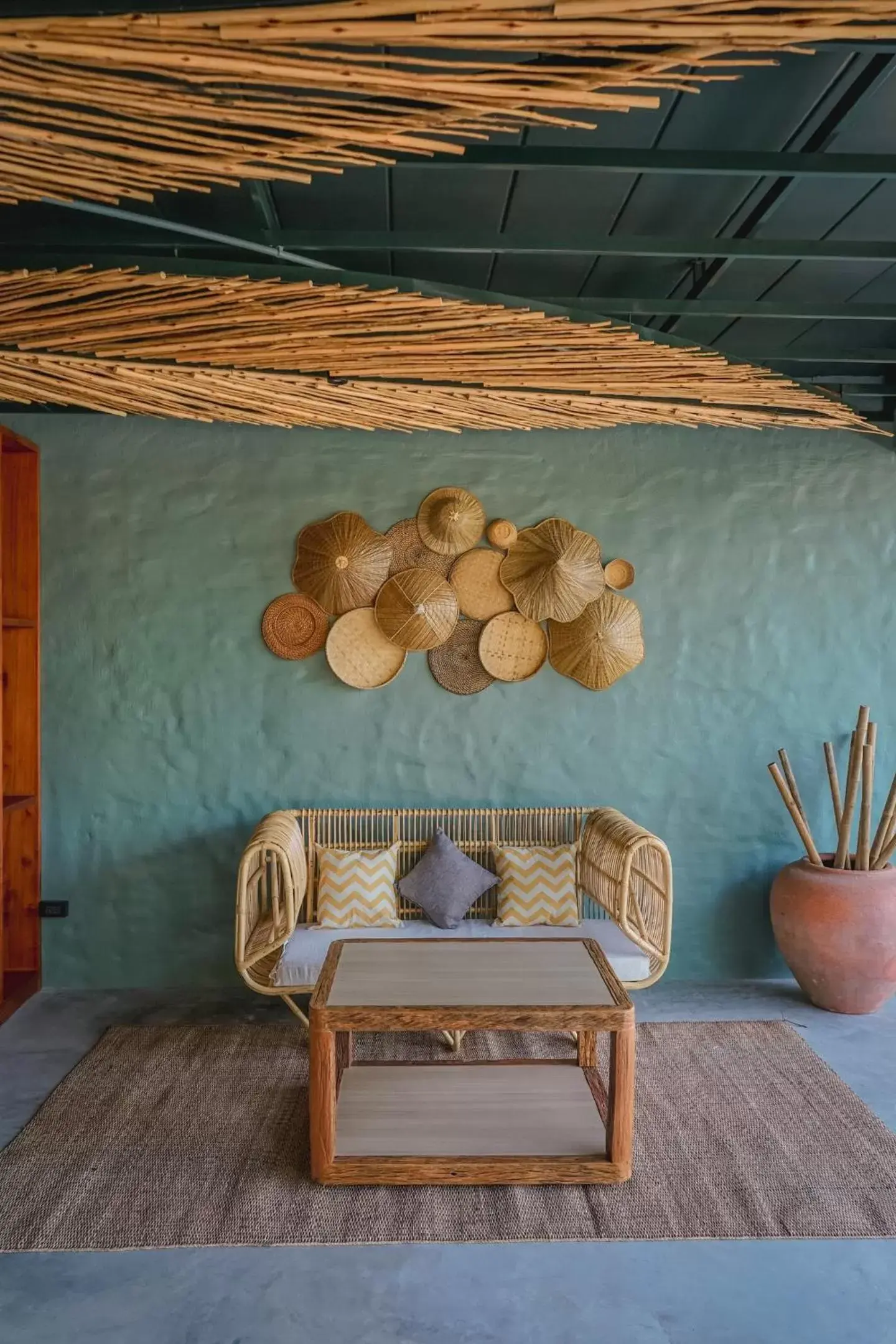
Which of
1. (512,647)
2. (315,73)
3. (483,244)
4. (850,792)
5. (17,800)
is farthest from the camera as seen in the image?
(512,647)

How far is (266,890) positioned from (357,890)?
1.34 feet

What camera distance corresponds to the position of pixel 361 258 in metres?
3.48

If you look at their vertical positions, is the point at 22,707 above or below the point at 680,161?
below

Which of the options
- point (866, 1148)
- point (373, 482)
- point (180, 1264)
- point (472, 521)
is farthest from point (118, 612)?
point (866, 1148)

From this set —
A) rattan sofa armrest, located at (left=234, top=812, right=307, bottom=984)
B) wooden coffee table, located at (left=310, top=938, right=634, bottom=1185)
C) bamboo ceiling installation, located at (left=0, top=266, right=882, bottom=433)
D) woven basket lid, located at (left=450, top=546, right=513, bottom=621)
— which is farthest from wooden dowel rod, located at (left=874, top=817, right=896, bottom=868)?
rattan sofa armrest, located at (left=234, top=812, right=307, bottom=984)

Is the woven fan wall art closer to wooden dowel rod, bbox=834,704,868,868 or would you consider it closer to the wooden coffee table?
wooden dowel rod, bbox=834,704,868,868

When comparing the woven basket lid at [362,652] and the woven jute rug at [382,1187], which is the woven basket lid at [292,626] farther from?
the woven jute rug at [382,1187]

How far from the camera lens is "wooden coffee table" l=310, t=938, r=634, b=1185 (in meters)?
3.02

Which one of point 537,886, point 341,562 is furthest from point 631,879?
point 341,562

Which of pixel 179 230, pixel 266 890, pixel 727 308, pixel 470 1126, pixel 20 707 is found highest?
pixel 727 308

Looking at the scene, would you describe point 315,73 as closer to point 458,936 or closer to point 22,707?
point 458,936

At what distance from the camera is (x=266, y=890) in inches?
178

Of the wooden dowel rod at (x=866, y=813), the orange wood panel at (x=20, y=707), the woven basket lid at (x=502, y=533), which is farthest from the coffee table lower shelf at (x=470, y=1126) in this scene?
the woven basket lid at (x=502, y=533)

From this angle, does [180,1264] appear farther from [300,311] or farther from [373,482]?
[373,482]
